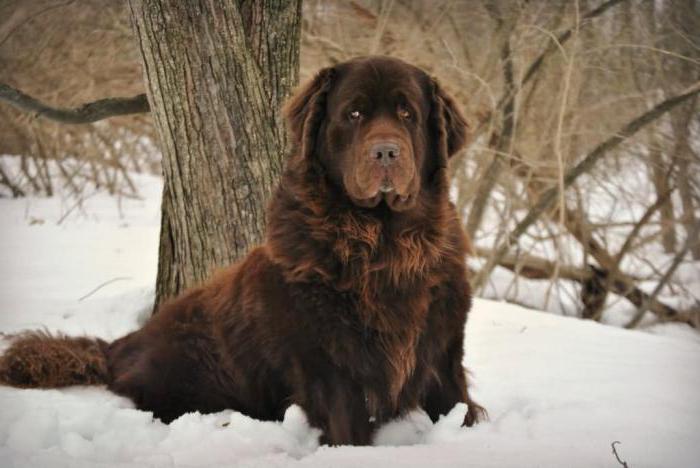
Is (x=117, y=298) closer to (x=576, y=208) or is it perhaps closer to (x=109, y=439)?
(x=109, y=439)

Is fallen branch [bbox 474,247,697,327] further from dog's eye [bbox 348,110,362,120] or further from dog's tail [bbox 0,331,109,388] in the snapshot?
dog's tail [bbox 0,331,109,388]

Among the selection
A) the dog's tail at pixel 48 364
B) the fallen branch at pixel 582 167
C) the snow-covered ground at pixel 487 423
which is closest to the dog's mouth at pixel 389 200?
the snow-covered ground at pixel 487 423

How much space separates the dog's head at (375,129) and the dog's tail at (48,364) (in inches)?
61.2

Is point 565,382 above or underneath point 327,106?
underneath

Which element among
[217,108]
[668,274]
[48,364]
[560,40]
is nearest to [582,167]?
[560,40]

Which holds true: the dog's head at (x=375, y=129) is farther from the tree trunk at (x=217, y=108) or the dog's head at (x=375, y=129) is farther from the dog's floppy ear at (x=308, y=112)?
the tree trunk at (x=217, y=108)

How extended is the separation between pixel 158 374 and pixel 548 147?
224 inches

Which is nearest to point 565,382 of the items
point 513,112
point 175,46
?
point 175,46

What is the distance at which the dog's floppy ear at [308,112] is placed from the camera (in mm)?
3244

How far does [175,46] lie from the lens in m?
4.06

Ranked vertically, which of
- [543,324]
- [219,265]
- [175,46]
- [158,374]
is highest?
[175,46]

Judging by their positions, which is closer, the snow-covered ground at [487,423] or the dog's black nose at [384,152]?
the snow-covered ground at [487,423]

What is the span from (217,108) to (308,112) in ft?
3.56

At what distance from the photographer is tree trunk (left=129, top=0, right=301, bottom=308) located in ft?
13.4
